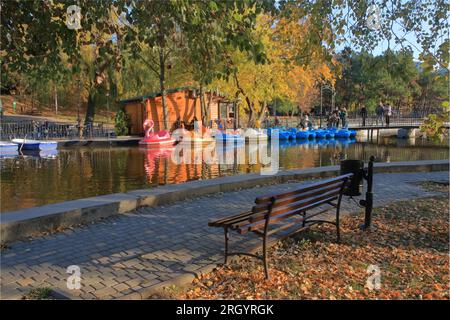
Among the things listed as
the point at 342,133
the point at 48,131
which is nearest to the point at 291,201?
the point at 48,131

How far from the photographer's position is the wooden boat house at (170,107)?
34562 millimetres

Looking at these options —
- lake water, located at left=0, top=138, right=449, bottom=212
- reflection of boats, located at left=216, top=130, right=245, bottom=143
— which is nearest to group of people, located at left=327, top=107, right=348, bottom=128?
reflection of boats, located at left=216, top=130, right=245, bottom=143

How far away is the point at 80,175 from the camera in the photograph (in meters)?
14.8

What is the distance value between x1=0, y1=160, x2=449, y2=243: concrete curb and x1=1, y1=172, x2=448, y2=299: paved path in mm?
204

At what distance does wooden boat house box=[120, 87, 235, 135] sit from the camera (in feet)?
113

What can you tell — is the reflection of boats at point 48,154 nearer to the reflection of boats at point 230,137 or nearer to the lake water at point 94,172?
the lake water at point 94,172

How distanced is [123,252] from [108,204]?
2048mm

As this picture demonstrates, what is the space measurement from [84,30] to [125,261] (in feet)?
11.5

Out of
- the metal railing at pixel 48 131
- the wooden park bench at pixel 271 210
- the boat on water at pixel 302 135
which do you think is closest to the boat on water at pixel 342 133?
the boat on water at pixel 302 135

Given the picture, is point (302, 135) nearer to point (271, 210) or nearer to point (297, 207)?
point (297, 207)

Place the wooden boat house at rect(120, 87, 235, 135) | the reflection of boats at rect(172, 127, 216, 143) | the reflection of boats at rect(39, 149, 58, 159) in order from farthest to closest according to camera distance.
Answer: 1. the wooden boat house at rect(120, 87, 235, 135)
2. the reflection of boats at rect(172, 127, 216, 143)
3. the reflection of boats at rect(39, 149, 58, 159)

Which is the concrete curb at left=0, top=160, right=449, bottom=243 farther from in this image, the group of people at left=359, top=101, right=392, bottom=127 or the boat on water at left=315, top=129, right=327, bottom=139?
the group of people at left=359, top=101, right=392, bottom=127

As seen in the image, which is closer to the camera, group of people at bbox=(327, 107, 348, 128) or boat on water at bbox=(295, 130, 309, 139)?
boat on water at bbox=(295, 130, 309, 139)

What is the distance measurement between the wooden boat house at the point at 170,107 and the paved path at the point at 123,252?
27241 millimetres
